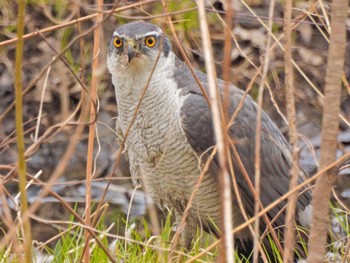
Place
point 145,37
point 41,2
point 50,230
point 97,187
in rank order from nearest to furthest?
1. point 145,37
2. point 50,230
3. point 97,187
4. point 41,2

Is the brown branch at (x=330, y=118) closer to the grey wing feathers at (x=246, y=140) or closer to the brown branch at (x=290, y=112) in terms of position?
the brown branch at (x=290, y=112)

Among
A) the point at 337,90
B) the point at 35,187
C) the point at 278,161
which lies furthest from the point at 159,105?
the point at 35,187

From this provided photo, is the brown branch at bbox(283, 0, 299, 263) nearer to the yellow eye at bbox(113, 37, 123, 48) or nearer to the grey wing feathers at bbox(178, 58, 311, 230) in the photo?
the grey wing feathers at bbox(178, 58, 311, 230)

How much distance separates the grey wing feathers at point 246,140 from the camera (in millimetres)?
3393

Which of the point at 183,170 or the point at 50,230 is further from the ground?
the point at 183,170

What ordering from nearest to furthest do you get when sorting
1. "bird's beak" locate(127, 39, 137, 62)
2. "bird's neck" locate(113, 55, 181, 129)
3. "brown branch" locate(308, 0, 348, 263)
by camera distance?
"brown branch" locate(308, 0, 348, 263)
"bird's beak" locate(127, 39, 137, 62)
"bird's neck" locate(113, 55, 181, 129)

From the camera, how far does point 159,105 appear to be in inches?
137

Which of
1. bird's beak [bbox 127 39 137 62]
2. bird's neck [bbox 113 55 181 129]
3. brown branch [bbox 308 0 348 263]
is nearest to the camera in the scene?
brown branch [bbox 308 0 348 263]

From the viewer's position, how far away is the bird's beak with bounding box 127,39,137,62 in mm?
3365

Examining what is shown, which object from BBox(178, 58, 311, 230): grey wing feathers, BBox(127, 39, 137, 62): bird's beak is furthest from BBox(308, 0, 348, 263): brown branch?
BBox(127, 39, 137, 62): bird's beak

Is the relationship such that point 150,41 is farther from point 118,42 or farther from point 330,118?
point 330,118

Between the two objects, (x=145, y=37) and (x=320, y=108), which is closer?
(x=145, y=37)

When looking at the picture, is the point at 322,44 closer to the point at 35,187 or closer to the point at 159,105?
the point at 35,187

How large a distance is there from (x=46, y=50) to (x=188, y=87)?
2.85 m
